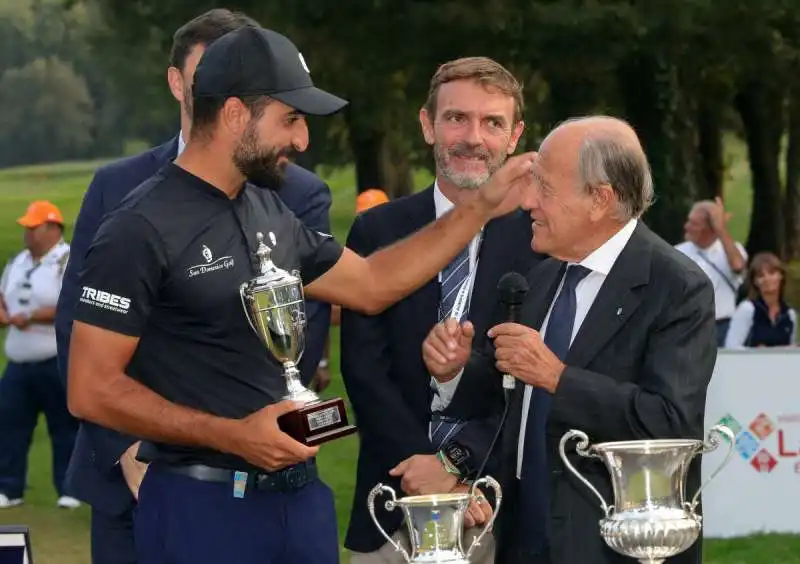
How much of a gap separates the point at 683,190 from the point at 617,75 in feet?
7.42

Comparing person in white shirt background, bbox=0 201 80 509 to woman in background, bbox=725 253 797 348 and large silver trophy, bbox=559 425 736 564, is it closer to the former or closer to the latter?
woman in background, bbox=725 253 797 348

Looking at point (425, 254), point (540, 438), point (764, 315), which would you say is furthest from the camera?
point (764, 315)

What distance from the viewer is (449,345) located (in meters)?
4.46

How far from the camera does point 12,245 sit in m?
48.7

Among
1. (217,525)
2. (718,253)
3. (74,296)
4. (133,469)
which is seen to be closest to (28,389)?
(718,253)

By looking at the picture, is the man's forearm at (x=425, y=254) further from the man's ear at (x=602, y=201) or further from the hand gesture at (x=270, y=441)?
the hand gesture at (x=270, y=441)

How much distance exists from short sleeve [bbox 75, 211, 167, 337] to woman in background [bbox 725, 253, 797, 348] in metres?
9.61

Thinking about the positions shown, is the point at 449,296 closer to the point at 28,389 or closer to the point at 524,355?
the point at 524,355

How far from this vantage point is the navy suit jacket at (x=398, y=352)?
199 inches

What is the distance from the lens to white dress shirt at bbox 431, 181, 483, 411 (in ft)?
15.6

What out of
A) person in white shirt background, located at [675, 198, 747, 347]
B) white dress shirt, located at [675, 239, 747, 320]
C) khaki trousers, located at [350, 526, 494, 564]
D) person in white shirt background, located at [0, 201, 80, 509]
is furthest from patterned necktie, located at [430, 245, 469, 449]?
person in white shirt background, located at [675, 198, 747, 347]

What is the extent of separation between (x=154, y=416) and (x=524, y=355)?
0.97m

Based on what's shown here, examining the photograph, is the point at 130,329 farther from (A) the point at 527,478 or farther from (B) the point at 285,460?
(A) the point at 527,478

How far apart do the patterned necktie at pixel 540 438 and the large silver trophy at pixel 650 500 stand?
2.69ft
